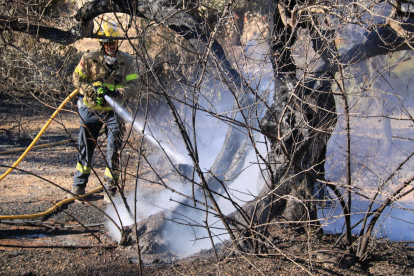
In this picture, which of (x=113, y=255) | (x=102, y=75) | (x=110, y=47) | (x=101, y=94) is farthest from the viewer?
(x=102, y=75)

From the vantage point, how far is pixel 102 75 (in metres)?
4.68

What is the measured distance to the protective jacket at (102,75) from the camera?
453 cm

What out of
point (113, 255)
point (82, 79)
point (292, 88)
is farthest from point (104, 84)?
point (292, 88)

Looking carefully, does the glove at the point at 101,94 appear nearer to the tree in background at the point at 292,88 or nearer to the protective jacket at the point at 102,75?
the protective jacket at the point at 102,75

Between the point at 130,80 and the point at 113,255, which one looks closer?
the point at 113,255

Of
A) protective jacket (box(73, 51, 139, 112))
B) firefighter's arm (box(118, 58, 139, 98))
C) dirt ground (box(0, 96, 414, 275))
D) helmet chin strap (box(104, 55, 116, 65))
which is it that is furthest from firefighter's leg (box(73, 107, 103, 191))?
helmet chin strap (box(104, 55, 116, 65))

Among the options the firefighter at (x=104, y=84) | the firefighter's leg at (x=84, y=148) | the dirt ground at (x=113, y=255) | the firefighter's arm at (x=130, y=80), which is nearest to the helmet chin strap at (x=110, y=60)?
the firefighter at (x=104, y=84)

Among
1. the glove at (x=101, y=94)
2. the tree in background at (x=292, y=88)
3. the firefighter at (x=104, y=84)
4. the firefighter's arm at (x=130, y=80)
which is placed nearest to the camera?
the tree in background at (x=292, y=88)

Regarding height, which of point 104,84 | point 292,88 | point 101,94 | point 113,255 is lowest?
point 113,255

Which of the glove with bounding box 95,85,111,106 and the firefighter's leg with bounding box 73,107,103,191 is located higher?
the glove with bounding box 95,85,111,106

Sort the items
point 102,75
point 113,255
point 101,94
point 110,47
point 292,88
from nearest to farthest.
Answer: point 113,255 < point 292,88 < point 101,94 < point 110,47 < point 102,75

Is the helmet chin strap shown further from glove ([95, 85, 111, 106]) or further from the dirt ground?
the dirt ground

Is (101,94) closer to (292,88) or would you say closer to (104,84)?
(104,84)

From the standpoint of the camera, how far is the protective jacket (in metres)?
4.53
